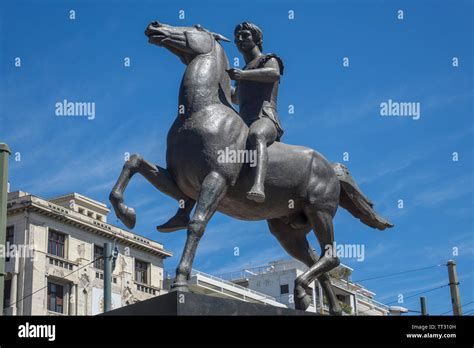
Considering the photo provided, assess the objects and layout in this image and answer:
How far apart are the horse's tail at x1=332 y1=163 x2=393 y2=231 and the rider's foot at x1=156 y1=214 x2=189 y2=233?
7.64ft

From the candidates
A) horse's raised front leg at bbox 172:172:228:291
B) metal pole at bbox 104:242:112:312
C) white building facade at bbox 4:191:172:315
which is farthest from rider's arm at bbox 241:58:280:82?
white building facade at bbox 4:191:172:315

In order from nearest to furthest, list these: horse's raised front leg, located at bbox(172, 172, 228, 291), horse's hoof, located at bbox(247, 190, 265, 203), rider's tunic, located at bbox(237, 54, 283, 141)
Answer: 1. horse's raised front leg, located at bbox(172, 172, 228, 291)
2. horse's hoof, located at bbox(247, 190, 265, 203)
3. rider's tunic, located at bbox(237, 54, 283, 141)

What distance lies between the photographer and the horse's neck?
10.0 metres

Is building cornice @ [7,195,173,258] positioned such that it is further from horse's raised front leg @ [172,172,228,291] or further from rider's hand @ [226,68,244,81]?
horse's raised front leg @ [172,172,228,291]

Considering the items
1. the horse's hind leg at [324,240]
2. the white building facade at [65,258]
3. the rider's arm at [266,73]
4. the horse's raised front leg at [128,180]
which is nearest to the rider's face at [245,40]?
the rider's arm at [266,73]

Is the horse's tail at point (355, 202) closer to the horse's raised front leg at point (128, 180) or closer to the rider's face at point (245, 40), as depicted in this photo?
the rider's face at point (245, 40)

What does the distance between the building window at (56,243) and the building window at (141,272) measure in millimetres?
6380

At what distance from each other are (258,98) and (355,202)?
205cm

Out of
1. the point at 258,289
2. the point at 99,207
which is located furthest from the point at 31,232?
the point at 258,289

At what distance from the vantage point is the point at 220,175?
380 inches

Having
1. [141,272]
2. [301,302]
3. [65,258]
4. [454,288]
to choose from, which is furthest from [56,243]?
[301,302]

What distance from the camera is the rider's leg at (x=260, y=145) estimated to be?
31.4ft
